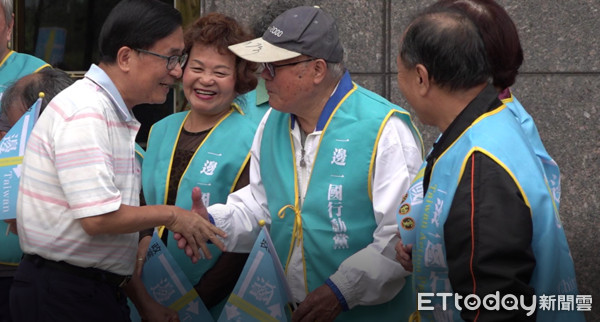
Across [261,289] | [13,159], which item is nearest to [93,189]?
[13,159]

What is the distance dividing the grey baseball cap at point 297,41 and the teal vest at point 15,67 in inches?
58.2

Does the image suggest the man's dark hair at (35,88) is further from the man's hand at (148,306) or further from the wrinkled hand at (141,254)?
the man's hand at (148,306)

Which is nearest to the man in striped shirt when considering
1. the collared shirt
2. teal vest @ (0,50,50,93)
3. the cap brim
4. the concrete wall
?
the cap brim

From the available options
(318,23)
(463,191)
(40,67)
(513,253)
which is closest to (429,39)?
(463,191)

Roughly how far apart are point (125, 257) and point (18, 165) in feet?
1.98

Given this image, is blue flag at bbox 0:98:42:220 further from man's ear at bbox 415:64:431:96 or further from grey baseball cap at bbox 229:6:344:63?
man's ear at bbox 415:64:431:96

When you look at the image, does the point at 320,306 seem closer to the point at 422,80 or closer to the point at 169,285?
the point at 169,285

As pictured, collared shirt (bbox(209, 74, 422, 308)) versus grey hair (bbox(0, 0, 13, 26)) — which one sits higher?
grey hair (bbox(0, 0, 13, 26))

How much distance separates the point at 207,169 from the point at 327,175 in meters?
0.73

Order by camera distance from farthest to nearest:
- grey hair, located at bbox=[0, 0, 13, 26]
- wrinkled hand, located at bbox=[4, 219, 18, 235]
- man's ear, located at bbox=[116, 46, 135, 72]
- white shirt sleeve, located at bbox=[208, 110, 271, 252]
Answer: grey hair, located at bbox=[0, 0, 13, 26] < white shirt sleeve, located at bbox=[208, 110, 271, 252] < wrinkled hand, located at bbox=[4, 219, 18, 235] < man's ear, located at bbox=[116, 46, 135, 72]

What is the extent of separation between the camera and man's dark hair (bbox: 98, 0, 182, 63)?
3189 mm

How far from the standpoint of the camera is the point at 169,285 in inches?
145

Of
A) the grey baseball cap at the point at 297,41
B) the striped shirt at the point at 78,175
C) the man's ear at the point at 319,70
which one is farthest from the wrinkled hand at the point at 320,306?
the grey baseball cap at the point at 297,41

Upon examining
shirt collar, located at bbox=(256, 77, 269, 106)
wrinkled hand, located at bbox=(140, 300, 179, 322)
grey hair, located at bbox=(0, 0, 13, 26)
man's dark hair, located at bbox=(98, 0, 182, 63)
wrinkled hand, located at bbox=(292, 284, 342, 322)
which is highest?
man's dark hair, located at bbox=(98, 0, 182, 63)
